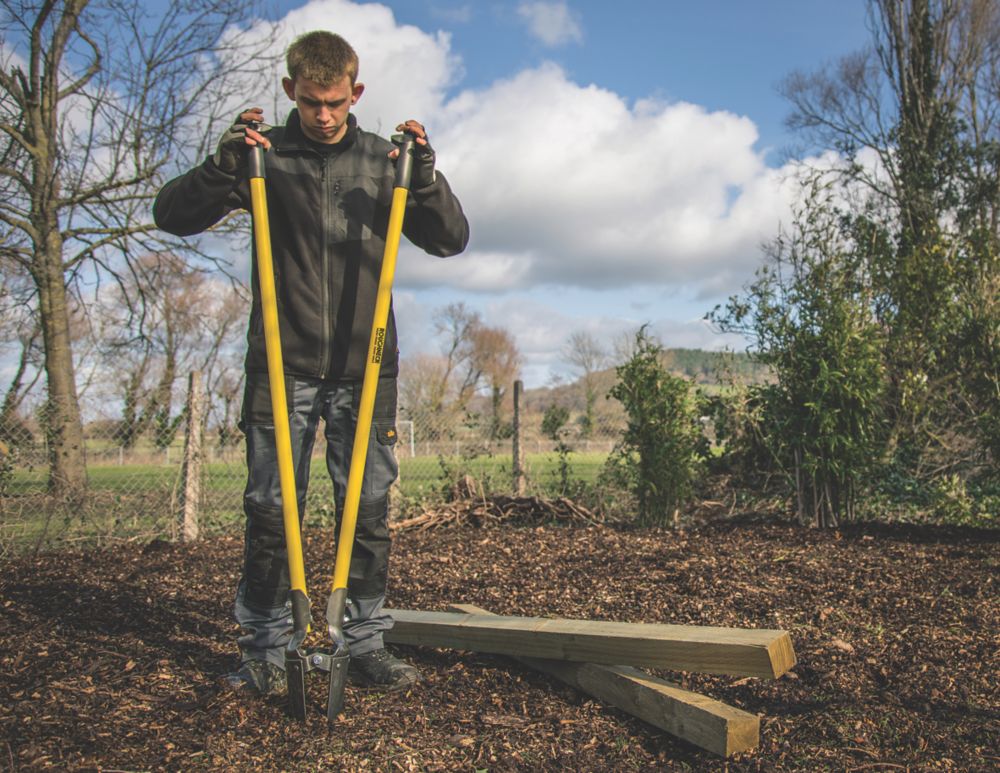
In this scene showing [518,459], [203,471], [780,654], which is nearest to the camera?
[780,654]

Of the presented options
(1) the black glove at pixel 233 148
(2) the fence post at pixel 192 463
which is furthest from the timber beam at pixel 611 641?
(2) the fence post at pixel 192 463

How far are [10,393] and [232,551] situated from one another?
101 inches

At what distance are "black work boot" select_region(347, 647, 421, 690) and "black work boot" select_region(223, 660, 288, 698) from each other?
0.27m

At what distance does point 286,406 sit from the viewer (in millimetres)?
2918

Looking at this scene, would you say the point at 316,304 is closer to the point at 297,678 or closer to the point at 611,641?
the point at 297,678

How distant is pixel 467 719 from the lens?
2801 mm

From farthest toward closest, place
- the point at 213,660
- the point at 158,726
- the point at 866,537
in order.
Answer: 1. the point at 866,537
2. the point at 213,660
3. the point at 158,726

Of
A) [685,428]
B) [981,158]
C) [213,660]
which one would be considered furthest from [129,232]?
[981,158]

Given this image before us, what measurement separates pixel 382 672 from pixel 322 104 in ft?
6.90

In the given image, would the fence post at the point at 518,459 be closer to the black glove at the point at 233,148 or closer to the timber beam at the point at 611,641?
the timber beam at the point at 611,641

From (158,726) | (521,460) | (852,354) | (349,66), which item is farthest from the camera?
(521,460)

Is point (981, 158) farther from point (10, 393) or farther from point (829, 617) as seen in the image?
point (10, 393)

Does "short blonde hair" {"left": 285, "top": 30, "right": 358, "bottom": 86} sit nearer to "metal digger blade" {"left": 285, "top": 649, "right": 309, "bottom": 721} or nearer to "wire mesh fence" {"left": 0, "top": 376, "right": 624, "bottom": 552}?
"metal digger blade" {"left": 285, "top": 649, "right": 309, "bottom": 721}

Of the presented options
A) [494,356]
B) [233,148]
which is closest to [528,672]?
[233,148]
